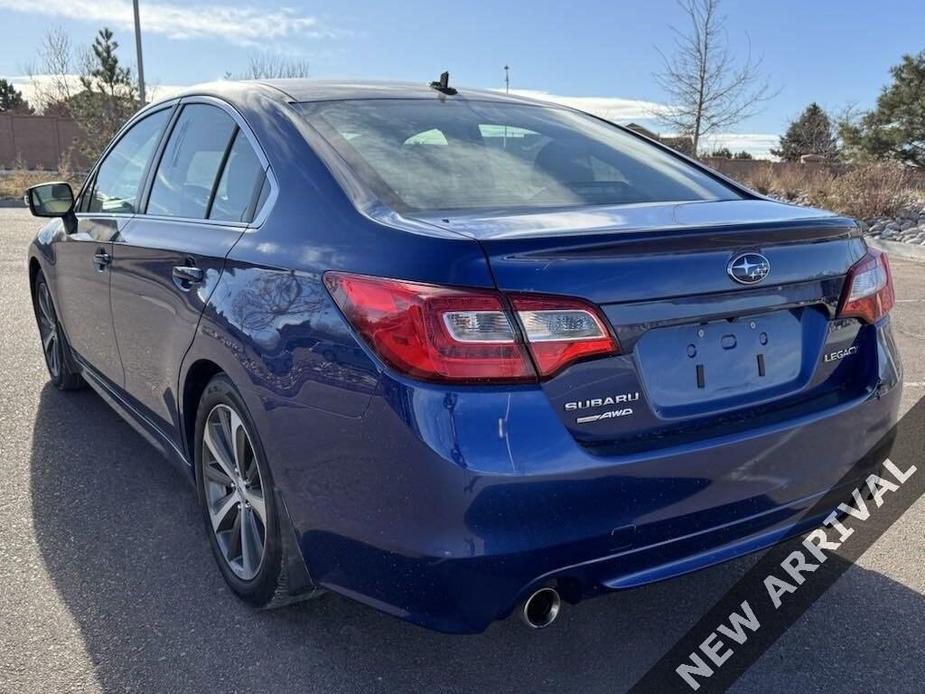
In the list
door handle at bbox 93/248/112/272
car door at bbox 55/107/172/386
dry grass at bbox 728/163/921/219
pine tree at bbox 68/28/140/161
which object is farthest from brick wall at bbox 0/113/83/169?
door handle at bbox 93/248/112/272

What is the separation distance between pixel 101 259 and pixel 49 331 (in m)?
1.65

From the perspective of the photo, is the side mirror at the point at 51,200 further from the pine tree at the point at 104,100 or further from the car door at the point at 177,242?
the pine tree at the point at 104,100

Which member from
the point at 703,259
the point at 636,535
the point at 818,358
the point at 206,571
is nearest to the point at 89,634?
the point at 206,571

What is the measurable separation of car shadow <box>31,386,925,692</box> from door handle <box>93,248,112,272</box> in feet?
3.63

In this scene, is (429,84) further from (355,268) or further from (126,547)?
(126,547)

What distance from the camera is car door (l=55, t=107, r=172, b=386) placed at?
350cm

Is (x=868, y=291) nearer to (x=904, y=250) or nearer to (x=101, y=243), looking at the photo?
(x=101, y=243)

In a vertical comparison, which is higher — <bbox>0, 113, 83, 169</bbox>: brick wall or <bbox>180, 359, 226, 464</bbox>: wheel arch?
<bbox>0, 113, 83, 169</bbox>: brick wall

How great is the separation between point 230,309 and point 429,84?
4.50ft

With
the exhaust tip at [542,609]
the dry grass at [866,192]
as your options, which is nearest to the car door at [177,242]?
the exhaust tip at [542,609]

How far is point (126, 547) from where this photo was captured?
119 inches

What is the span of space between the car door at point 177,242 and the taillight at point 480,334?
35.0 inches

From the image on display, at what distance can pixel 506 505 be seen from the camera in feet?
5.84

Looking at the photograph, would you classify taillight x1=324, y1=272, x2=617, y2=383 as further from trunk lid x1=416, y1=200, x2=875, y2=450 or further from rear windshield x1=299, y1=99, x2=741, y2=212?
rear windshield x1=299, y1=99, x2=741, y2=212
